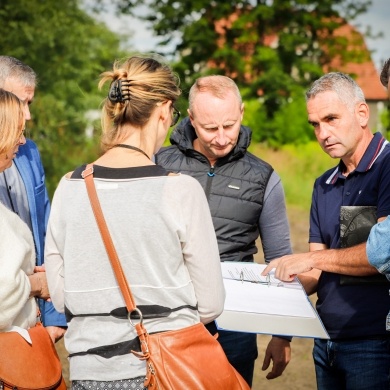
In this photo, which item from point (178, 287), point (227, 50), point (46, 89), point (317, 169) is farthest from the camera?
point (227, 50)

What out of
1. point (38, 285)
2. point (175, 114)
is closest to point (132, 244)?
point (175, 114)

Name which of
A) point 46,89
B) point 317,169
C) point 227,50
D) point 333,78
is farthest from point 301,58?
point 333,78

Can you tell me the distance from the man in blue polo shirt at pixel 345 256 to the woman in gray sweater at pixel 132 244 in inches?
36.7

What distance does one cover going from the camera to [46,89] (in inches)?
790

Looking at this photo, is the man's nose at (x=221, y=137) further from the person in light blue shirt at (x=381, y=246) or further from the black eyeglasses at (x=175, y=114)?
the person in light blue shirt at (x=381, y=246)

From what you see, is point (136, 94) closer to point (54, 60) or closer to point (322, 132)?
point (322, 132)

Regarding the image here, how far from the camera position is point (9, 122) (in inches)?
125

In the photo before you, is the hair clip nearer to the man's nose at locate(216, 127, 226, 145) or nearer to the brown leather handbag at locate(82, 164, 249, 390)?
the brown leather handbag at locate(82, 164, 249, 390)

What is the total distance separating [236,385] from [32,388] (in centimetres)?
89

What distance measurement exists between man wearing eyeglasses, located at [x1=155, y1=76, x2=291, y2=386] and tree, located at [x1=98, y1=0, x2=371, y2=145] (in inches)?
1144

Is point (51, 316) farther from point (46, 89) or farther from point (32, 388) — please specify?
point (46, 89)

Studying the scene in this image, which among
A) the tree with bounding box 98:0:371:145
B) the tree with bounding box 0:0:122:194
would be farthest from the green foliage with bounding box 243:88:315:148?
the tree with bounding box 0:0:122:194

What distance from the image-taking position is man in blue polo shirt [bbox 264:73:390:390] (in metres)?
3.52

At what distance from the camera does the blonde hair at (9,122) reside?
317 centimetres
